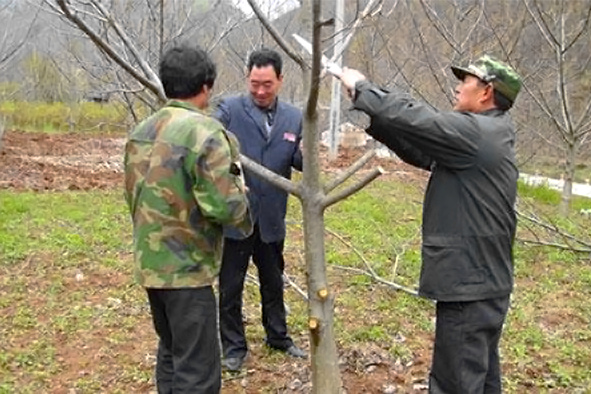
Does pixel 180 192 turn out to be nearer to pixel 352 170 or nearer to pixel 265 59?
pixel 352 170

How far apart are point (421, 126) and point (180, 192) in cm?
95

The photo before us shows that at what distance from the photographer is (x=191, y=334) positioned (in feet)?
9.09

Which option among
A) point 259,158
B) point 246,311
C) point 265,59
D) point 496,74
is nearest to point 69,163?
point 246,311

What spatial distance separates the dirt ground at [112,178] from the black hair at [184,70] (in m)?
1.83

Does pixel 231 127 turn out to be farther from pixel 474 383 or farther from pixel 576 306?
pixel 576 306

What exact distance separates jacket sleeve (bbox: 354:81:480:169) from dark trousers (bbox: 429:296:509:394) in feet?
1.90

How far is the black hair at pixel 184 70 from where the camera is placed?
2635mm

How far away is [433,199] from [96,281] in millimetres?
4063

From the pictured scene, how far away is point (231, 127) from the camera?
375 centimetres

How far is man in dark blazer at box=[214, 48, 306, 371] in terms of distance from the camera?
3678 mm

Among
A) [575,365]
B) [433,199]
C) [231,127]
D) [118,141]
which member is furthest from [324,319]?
[118,141]

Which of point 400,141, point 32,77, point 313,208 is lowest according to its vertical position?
point 313,208

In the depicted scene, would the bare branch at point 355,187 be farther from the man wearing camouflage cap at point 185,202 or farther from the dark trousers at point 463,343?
the dark trousers at point 463,343

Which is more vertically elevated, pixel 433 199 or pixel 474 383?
pixel 433 199
